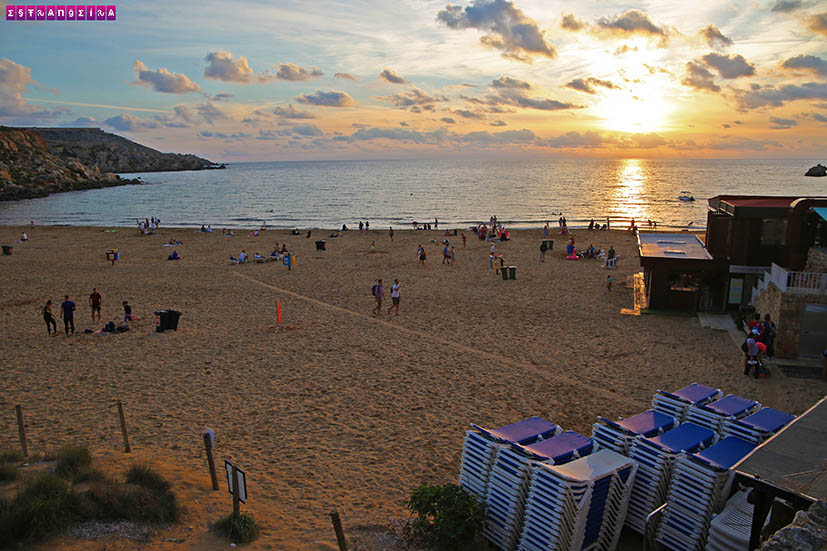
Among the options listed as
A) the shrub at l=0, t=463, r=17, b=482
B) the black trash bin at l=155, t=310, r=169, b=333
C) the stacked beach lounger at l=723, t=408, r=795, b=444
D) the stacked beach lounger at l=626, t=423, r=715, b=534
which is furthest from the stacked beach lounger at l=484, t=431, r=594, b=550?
the black trash bin at l=155, t=310, r=169, b=333

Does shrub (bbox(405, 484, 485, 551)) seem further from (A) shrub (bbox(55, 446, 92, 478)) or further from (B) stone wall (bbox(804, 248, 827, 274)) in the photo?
(B) stone wall (bbox(804, 248, 827, 274))

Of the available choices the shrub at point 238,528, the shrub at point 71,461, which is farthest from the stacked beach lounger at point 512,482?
the shrub at point 71,461

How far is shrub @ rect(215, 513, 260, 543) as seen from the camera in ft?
20.2

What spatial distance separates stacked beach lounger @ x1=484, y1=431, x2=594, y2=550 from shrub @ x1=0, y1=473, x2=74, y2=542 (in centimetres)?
483

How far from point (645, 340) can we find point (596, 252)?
14.6m

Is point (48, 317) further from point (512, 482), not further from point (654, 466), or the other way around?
point (654, 466)

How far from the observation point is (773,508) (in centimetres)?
520

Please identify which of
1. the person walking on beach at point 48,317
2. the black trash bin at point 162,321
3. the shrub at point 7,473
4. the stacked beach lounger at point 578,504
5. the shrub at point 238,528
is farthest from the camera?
the black trash bin at point 162,321

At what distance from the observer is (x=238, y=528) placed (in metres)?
6.21

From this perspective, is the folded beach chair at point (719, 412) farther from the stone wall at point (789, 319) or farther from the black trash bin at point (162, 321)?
the black trash bin at point (162, 321)

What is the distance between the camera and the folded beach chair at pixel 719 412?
24.3ft

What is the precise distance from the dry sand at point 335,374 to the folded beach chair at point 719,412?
2.60 m

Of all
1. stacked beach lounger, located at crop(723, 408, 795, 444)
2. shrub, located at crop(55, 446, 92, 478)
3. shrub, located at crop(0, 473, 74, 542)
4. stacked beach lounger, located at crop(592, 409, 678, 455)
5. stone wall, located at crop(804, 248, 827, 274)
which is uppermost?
stone wall, located at crop(804, 248, 827, 274)

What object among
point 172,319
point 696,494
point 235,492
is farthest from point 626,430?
point 172,319
